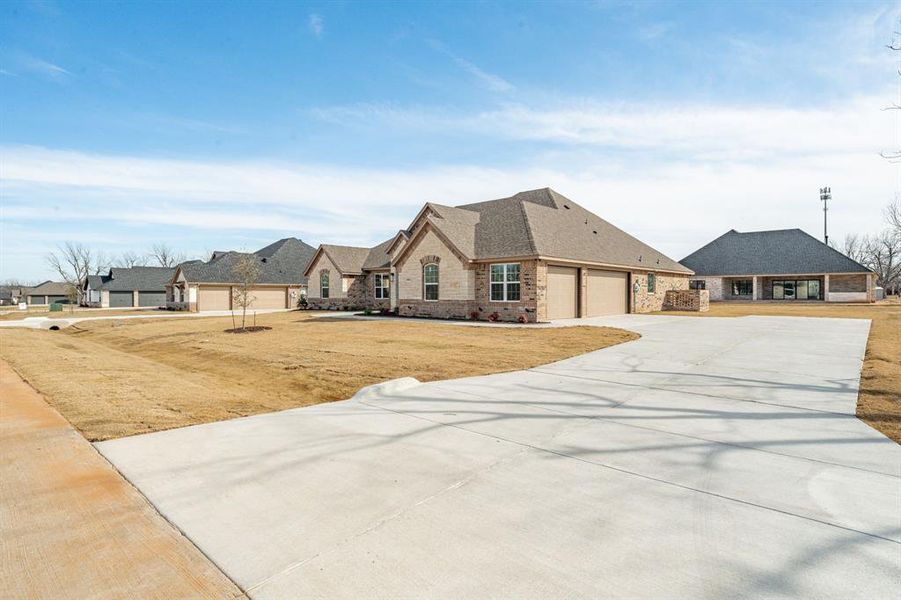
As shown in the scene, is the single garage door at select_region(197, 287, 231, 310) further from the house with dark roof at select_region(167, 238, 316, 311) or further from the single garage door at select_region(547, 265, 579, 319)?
the single garage door at select_region(547, 265, 579, 319)

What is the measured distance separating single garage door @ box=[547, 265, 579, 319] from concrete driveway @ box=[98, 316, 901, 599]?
15.2m

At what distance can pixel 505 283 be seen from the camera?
22.4 metres

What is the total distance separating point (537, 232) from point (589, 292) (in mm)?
4463

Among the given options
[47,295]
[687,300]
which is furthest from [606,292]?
[47,295]

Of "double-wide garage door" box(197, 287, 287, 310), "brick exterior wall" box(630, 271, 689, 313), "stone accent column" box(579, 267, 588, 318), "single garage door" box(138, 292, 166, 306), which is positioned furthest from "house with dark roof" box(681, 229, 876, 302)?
"single garage door" box(138, 292, 166, 306)

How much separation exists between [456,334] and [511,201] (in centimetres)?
1322

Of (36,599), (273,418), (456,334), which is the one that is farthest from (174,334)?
(36,599)

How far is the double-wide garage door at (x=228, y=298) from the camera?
139 feet

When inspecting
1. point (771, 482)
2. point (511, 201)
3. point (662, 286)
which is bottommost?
point (771, 482)

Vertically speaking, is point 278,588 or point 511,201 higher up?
point 511,201

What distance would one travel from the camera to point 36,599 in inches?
103

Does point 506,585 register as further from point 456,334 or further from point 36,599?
point 456,334

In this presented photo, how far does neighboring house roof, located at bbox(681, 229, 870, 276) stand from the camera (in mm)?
41406

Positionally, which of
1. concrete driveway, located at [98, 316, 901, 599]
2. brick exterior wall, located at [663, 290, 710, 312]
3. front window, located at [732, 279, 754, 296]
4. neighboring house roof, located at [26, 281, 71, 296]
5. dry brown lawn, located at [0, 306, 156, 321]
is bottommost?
concrete driveway, located at [98, 316, 901, 599]
